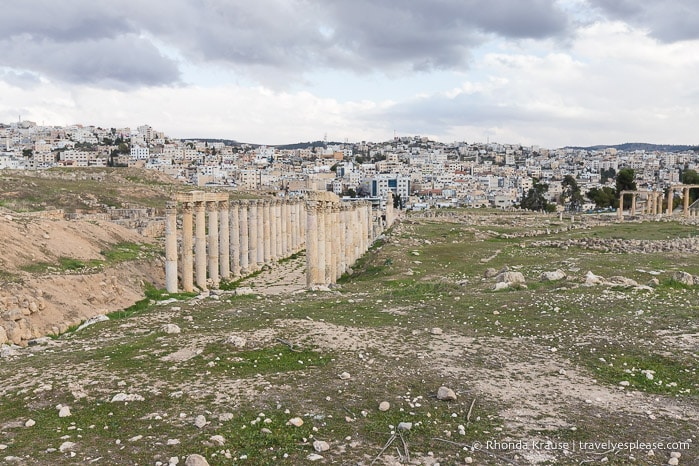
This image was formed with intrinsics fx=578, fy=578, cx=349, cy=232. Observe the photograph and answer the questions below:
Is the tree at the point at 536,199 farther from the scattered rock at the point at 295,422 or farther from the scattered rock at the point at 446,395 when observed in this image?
the scattered rock at the point at 295,422

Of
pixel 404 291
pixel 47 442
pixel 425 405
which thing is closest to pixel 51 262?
pixel 404 291

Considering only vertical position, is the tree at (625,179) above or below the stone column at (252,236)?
above

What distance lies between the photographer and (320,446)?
7.80m

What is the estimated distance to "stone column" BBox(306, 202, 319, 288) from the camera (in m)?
29.1

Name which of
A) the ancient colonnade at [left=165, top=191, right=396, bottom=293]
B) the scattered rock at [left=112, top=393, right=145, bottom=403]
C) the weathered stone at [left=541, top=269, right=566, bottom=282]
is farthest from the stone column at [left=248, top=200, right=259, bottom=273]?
the scattered rock at [left=112, top=393, right=145, bottom=403]

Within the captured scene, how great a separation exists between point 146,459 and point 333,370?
4.24 m

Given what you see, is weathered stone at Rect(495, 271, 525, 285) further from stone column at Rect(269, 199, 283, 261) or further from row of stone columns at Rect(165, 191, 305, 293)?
stone column at Rect(269, 199, 283, 261)

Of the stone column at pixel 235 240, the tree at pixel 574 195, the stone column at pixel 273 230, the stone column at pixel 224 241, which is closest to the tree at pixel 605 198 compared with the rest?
the tree at pixel 574 195

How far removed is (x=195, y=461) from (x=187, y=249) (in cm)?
2262

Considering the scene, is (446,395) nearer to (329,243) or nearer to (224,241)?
(329,243)

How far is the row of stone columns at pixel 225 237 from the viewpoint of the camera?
28781 mm

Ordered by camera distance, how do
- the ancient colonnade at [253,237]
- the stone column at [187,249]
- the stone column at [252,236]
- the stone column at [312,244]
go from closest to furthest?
the stone column at [187,249] < the ancient colonnade at [253,237] < the stone column at [312,244] < the stone column at [252,236]

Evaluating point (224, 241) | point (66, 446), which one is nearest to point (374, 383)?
point (66, 446)

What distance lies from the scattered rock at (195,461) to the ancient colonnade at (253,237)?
67.6ft
